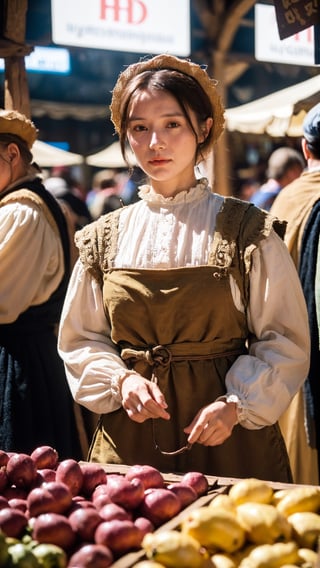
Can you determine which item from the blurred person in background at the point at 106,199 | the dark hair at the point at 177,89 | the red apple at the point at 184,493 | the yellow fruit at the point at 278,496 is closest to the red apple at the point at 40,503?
the red apple at the point at 184,493

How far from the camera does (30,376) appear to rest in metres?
3.88

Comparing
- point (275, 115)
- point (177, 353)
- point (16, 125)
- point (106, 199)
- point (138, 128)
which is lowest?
point (177, 353)

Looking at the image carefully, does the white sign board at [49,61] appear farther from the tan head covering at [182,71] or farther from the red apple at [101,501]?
the red apple at [101,501]

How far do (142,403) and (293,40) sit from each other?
19.4ft

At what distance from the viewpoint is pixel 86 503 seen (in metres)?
2.02

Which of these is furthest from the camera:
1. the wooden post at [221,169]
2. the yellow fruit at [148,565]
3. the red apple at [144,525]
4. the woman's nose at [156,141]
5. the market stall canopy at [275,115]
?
the market stall canopy at [275,115]

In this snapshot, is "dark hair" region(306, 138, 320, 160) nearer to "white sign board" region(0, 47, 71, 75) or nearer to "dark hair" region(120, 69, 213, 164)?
"dark hair" region(120, 69, 213, 164)

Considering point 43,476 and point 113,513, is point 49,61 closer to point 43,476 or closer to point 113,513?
point 43,476

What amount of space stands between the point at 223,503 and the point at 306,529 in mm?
199

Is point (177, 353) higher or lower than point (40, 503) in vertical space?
higher

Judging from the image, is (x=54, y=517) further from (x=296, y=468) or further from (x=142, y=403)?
(x=296, y=468)

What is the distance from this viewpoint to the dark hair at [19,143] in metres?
3.98

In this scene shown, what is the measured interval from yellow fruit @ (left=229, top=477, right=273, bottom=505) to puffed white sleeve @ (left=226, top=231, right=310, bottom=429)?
1.25 ft

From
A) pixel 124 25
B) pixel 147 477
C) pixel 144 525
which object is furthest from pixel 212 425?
pixel 124 25
